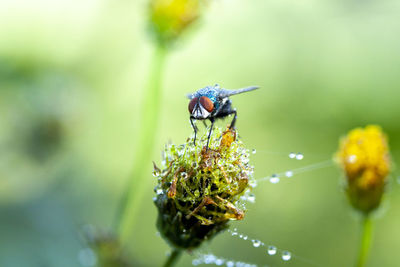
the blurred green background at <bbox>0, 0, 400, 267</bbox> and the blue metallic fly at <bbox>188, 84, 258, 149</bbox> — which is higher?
the blurred green background at <bbox>0, 0, 400, 267</bbox>

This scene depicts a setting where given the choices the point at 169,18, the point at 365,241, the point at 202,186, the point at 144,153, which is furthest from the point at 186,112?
the point at 202,186

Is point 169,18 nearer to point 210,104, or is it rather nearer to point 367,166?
point 210,104

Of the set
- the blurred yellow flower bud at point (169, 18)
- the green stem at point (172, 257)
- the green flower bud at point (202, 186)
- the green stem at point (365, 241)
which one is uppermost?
the blurred yellow flower bud at point (169, 18)

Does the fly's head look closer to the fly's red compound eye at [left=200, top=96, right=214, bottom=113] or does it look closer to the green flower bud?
the fly's red compound eye at [left=200, top=96, right=214, bottom=113]

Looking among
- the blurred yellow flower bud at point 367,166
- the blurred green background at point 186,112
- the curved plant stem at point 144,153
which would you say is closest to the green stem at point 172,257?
the curved plant stem at point 144,153

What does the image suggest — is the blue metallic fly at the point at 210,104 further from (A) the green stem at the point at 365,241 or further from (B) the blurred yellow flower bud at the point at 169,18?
(B) the blurred yellow flower bud at the point at 169,18

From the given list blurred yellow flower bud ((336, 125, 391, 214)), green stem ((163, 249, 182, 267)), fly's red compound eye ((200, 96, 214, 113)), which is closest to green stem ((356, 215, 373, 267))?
blurred yellow flower bud ((336, 125, 391, 214))
